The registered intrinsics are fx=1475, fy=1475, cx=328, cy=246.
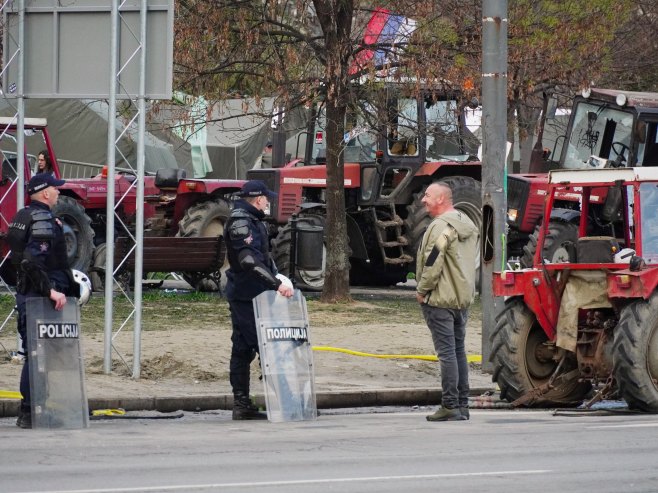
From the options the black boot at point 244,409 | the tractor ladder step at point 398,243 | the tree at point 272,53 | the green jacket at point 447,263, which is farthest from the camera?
the tractor ladder step at point 398,243

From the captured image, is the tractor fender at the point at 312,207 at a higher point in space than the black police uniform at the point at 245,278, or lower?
higher

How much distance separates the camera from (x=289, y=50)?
19.7 meters

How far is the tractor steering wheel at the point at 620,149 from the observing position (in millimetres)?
20531

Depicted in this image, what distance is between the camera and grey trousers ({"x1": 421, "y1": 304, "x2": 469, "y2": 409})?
11.7 meters

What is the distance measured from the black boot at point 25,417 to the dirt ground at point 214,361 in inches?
60.0

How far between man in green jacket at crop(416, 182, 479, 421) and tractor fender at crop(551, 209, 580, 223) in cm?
737

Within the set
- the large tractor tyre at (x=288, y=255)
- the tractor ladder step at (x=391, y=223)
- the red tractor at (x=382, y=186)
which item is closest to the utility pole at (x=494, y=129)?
the red tractor at (x=382, y=186)

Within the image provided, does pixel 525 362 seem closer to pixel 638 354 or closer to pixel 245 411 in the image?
pixel 638 354

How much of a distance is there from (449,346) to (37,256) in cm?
328

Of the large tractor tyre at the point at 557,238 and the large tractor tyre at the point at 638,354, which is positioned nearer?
the large tractor tyre at the point at 638,354

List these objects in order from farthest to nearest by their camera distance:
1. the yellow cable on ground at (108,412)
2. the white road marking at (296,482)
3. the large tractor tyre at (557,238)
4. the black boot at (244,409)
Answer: the large tractor tyre at (557,238)
the yellow cable on ground at (108,412)
the black boot at (244,409)
the white road marking at (296,482)

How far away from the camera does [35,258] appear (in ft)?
36.7

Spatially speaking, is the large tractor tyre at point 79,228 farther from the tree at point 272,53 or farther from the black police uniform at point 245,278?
the black police uniform at point 245,278

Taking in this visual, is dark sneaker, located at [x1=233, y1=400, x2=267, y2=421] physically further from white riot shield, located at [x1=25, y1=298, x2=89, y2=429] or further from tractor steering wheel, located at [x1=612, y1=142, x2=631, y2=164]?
tractor steering wheel, located at [x1=612, y1=142, x2=631, y2=164]
